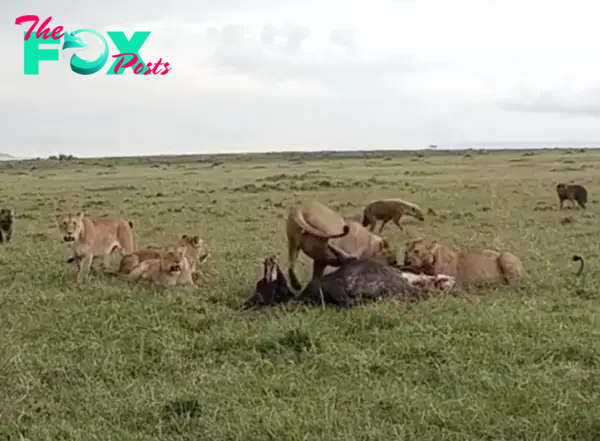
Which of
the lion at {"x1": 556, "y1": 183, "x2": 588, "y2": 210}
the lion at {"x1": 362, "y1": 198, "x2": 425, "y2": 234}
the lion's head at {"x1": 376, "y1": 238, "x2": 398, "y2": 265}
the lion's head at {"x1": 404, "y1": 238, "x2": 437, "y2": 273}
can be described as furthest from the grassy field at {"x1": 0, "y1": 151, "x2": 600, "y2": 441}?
the lion at {"x1": 556, "y1": 183, "x2": 588, "y2": 210}

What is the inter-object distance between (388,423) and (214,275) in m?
5.53

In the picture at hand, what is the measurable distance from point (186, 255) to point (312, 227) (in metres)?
1.70

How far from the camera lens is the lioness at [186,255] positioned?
9875mm

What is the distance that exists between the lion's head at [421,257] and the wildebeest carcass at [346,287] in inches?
20.7

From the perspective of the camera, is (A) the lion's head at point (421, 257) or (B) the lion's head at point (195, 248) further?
(B) the lion's head at point (195, 248)

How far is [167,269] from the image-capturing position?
945cm

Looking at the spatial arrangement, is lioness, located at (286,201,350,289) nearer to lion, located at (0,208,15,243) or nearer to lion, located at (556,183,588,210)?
lion, located at (0,208,15,243)

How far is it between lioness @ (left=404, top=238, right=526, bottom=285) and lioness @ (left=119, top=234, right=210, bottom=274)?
2618 millimetres

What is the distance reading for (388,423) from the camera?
16.5 ft

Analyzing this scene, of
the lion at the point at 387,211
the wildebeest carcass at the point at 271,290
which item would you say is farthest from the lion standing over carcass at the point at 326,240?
the lion at the point at 387,211

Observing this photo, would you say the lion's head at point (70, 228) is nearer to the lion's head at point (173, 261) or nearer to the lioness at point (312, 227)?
the lion's head at point (173, 261)

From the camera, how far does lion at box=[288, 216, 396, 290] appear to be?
9115 mm

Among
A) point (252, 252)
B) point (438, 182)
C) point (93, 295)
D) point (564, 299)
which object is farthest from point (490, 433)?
point (438, 182)

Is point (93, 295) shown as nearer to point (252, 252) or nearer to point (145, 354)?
point (145, 354)
